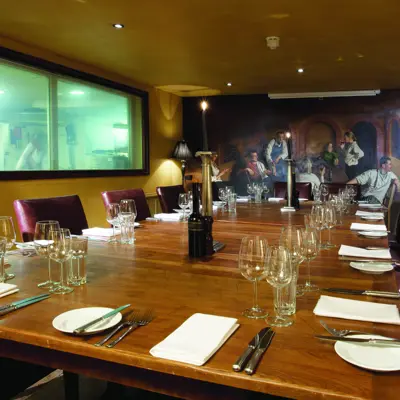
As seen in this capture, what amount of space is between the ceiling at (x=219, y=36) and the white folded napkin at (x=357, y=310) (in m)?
2.32

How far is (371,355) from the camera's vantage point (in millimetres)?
806

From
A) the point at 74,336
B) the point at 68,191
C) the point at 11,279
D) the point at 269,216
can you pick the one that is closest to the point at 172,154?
the point at 68,191

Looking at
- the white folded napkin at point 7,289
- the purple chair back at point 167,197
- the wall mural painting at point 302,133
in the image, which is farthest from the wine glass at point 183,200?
the wall mural painting at point 302,133

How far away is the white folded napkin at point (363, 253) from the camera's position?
5.52ft

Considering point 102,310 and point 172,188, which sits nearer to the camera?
point 102,310

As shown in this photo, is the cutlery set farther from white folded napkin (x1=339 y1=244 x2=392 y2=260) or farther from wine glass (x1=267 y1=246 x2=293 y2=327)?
white folded napkin (x1=339 y1=244 x2=392 y2=260)

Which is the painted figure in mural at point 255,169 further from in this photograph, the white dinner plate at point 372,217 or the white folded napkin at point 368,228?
the white folded napkin at point 368,228

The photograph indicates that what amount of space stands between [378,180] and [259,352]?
5815mm

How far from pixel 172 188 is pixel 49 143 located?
130 cm

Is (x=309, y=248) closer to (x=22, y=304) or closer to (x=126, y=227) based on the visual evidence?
(x=22, y=304)

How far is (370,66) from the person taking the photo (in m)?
4.62

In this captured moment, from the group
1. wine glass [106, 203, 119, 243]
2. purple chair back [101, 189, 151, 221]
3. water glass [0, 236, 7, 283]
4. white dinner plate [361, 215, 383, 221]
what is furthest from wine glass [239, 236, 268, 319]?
purple chair back [101, 189, 151, 221]

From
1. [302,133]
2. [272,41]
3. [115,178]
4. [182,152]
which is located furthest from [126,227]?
[302,133]

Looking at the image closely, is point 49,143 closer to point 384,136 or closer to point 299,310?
point 299,310
